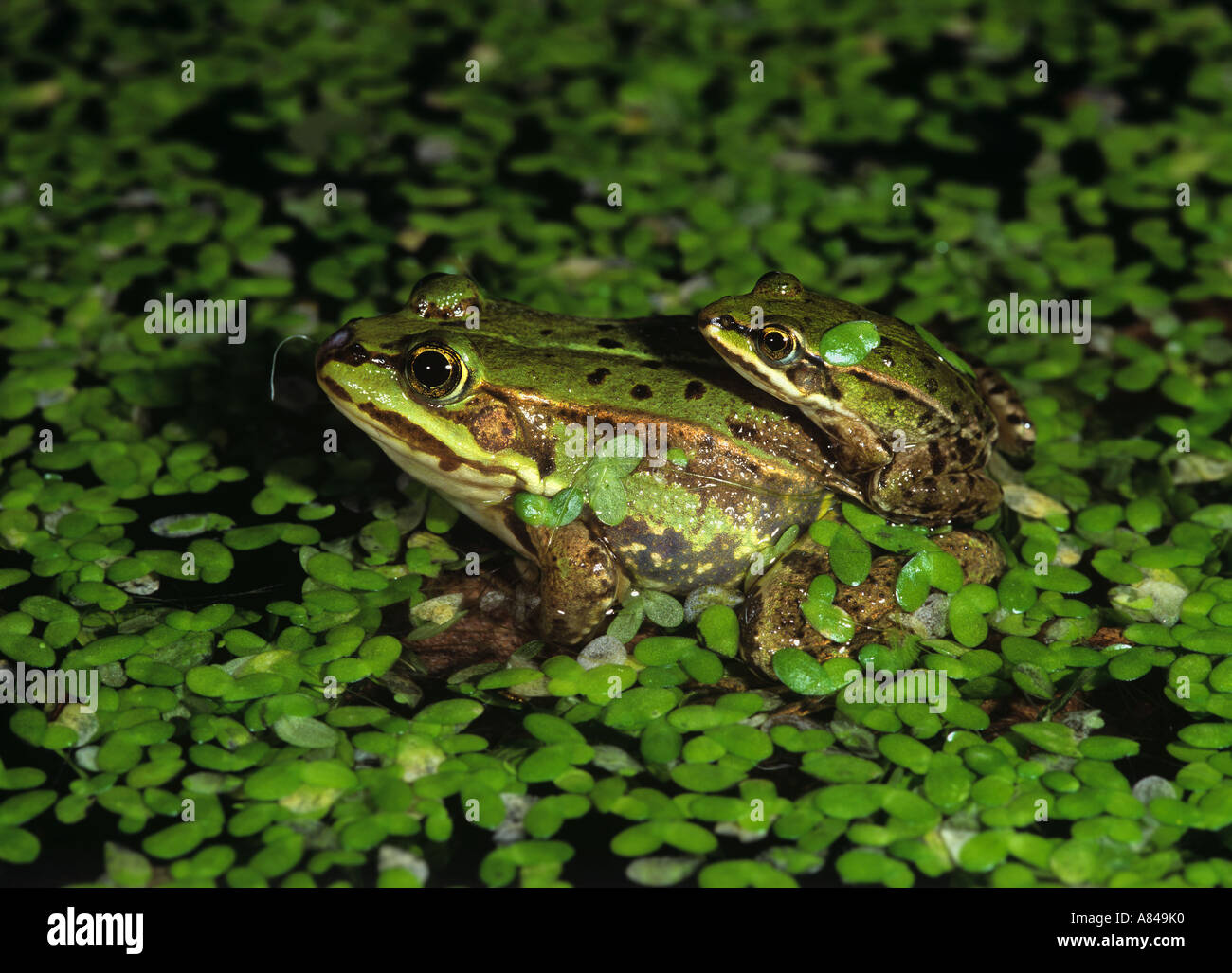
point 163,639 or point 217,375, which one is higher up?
point 217,375

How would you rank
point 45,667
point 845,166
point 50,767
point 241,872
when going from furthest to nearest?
point 845,166, point 45,667, point 50,767, point 241,872

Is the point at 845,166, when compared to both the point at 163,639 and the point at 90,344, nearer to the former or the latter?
the point at 90,344

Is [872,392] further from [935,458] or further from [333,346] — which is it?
[333,346]

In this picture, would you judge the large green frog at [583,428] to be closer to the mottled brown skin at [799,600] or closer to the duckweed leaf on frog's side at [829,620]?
the mottled brown skin at [799,600]

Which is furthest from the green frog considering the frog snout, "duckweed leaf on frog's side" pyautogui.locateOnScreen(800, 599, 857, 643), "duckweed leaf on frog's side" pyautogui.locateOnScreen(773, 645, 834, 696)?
the frog snout

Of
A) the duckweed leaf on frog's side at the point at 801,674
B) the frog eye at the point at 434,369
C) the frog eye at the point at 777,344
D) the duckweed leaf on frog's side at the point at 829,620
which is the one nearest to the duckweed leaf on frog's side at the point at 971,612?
the duckweed leaf on frog's side at the point at 829,620

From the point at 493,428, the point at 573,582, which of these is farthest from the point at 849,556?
the point at 493,428
